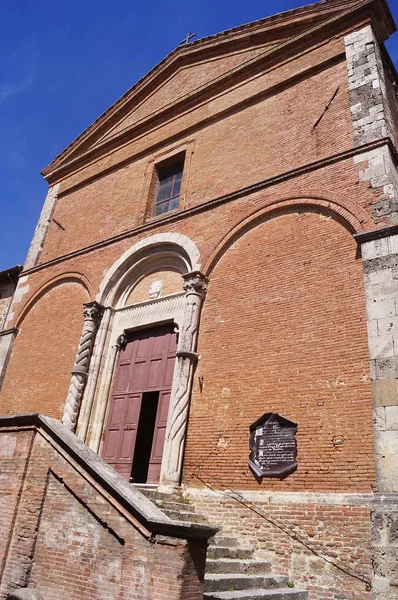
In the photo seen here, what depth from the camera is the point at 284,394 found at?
7324 mm

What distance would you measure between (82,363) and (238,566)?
18.2ft

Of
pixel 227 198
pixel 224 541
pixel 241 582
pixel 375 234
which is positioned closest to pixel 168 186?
pixel 227 198

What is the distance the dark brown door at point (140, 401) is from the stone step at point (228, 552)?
2.62 meters

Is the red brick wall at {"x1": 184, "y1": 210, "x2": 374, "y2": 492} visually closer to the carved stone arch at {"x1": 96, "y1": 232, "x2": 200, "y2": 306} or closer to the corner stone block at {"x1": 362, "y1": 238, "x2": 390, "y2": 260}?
the corner stone block at {"x1": 362, "y1": 238, "x2": 390, "y2": 260}

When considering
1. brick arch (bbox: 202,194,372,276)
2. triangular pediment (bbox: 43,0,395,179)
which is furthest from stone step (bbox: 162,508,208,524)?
triangular pediment (bbox: 43,0,395,179)

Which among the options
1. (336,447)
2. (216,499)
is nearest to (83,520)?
(216,499)

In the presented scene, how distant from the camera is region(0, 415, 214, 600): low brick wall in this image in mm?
4324

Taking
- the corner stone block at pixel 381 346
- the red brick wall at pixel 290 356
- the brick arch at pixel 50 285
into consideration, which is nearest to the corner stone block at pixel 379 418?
the red brick wall at pixel 290 356

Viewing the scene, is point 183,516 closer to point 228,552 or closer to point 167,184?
point 228,552

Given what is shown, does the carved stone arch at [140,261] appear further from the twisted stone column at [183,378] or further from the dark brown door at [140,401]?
the dark brown door at [140,401]

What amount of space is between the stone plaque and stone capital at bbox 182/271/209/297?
9.17 feet

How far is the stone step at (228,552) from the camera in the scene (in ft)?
20.3

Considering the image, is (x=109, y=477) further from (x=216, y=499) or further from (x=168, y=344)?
(x=168, y=344)

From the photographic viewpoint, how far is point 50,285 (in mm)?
12883
